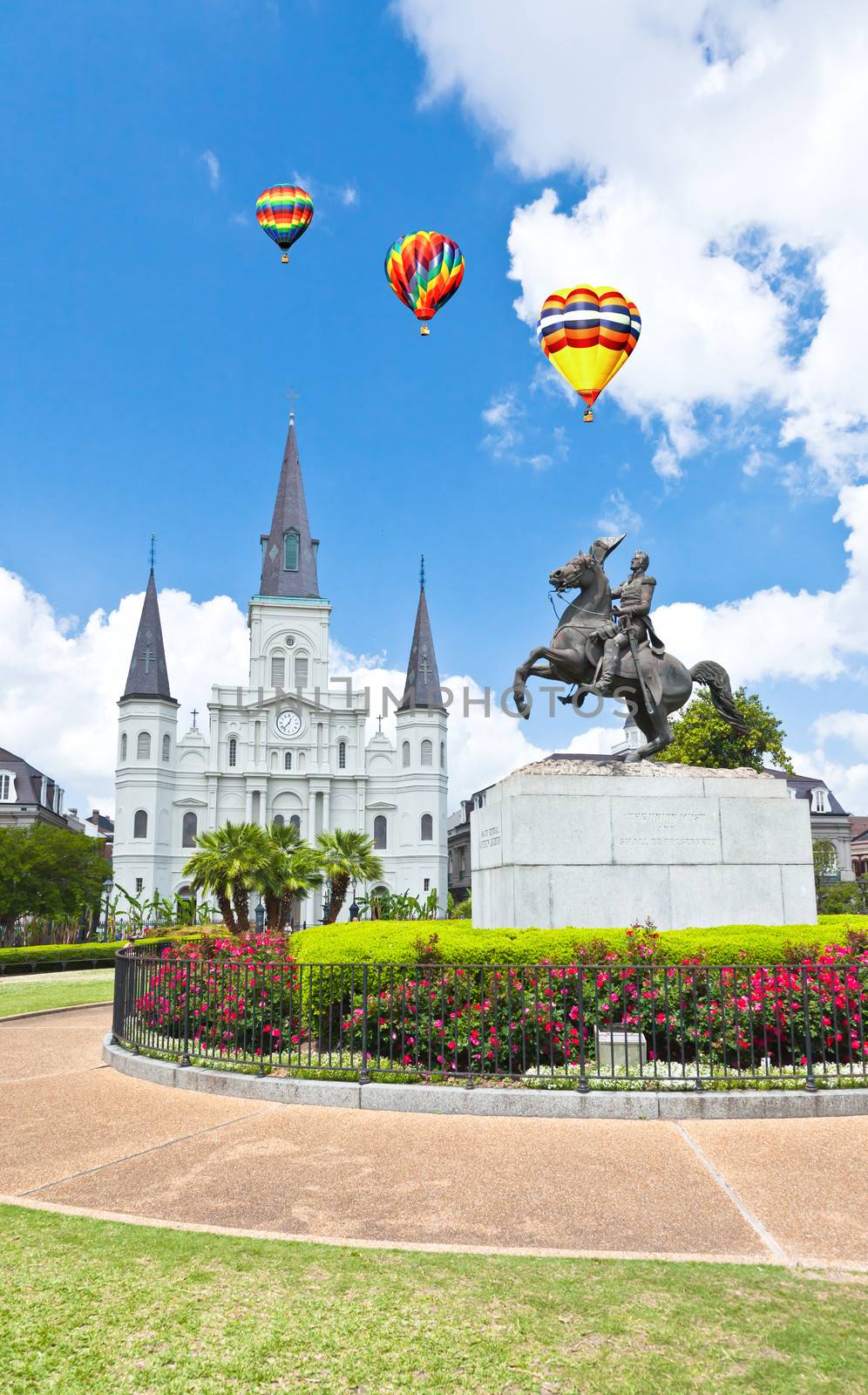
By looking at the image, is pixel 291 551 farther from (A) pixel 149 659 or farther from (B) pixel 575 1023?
(B) pixel 575 1023

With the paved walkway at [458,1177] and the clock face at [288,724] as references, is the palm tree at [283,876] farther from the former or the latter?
the clock face at [288,724]

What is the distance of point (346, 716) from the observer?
79938 millimetres

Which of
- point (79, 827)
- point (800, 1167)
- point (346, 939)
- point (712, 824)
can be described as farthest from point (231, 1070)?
point (79, 827)

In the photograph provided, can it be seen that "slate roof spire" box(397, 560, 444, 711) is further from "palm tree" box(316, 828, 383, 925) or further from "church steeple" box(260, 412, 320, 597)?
"palm tree" box(316, 828, 383, 925)

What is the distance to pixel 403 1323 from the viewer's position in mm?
4215

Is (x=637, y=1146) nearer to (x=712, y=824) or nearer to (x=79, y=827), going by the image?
(x=712, y=824)

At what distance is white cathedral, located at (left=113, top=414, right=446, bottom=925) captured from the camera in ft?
243

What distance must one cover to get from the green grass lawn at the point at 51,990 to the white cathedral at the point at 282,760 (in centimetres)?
3993

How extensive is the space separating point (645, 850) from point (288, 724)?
225 feet

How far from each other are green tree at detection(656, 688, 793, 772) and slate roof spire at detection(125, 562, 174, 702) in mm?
46425

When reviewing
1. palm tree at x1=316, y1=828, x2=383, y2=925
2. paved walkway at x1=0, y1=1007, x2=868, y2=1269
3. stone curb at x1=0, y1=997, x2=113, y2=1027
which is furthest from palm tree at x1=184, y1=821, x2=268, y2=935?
paved walkway at x1=0, y1=1007, x2=868, y2=1269

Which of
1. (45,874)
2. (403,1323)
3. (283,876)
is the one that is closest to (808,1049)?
(403,1323)

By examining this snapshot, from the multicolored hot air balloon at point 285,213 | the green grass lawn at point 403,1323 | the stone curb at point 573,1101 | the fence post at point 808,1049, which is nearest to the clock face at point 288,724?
the multicolored hot air balloon at point 285,213

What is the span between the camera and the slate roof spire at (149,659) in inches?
2992
